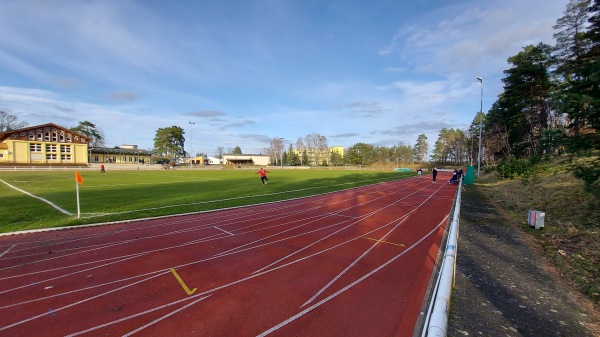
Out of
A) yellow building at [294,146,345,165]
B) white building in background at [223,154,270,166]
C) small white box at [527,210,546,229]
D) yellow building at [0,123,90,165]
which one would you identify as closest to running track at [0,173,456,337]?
small white box at [527,210,546,229]

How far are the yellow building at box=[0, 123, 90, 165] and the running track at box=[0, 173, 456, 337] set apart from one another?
70310 millimetres

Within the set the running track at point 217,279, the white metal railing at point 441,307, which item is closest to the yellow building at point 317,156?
the running track at point 217,279

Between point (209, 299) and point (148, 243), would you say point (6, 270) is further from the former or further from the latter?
point (209, 299)

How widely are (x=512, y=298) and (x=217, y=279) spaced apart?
579 cm

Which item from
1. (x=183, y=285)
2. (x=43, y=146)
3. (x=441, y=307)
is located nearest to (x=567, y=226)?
(x=441, y=307)

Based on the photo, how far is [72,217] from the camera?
11930 mm

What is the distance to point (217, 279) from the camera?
5.99 m

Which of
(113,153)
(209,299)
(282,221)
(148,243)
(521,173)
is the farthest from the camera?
(113,153)

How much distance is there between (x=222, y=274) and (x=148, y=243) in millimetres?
3703

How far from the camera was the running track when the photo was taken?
4434 mm

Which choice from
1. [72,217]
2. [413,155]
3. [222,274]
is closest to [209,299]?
[222,274]

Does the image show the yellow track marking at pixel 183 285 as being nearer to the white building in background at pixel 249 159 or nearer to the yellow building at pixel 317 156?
the yellow building at pixel 317 156

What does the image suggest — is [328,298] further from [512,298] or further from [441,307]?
[512,298]

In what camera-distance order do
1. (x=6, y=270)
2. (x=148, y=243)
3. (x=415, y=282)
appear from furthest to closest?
(x=148, y=243)
(x=6, y=270)
(x=415, y=282)
